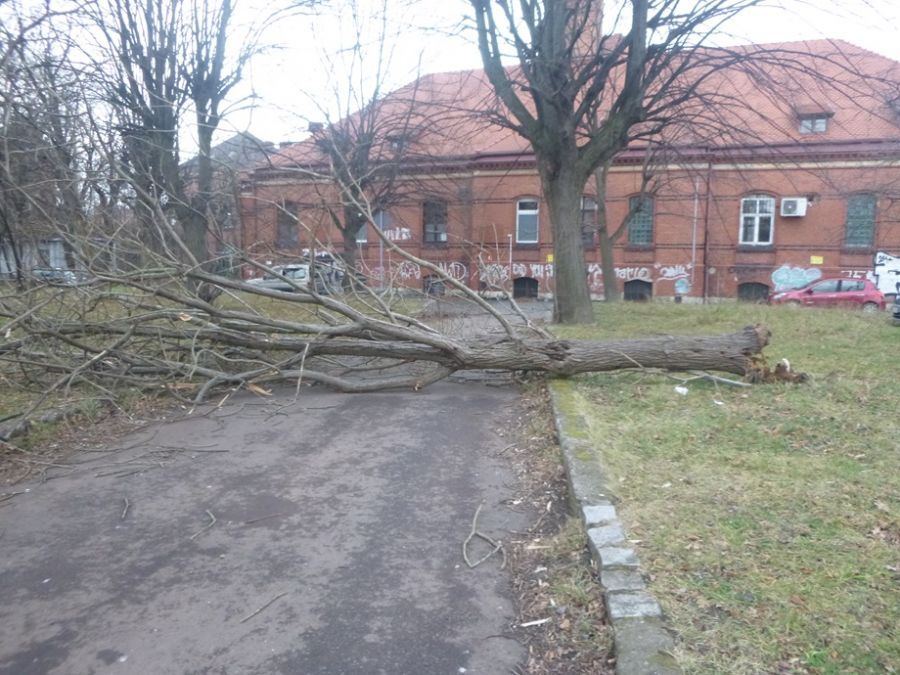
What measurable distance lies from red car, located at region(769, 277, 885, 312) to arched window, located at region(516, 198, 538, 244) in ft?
33.8

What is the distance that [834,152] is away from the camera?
82.9 ft

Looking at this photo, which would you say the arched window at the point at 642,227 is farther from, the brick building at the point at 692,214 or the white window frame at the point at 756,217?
the white window frame at the point at 756,217

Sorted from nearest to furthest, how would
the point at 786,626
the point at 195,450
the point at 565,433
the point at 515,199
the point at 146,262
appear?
the point at 786,626 → the point at 565,433 → the point at 195,450 → the point at 146,262 → the point at 515,199

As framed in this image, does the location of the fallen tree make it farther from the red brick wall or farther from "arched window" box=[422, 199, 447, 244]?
"arched window" box=[422, 199, 447, 244]

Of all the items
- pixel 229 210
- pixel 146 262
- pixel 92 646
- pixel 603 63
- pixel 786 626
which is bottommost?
pixel 92 646

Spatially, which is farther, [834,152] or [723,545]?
[834,152]

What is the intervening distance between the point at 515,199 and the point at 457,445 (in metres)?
24.7

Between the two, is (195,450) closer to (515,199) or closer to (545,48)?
(545,48)

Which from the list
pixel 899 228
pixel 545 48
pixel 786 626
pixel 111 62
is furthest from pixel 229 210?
pixel 899 228

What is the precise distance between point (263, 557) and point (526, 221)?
1058 inches

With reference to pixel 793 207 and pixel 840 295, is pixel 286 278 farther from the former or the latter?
pixel 793 207

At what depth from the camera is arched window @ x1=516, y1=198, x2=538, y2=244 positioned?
2958cm

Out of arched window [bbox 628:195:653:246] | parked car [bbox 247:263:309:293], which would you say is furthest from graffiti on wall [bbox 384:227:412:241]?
parked car [bbox 247:263:309:293]

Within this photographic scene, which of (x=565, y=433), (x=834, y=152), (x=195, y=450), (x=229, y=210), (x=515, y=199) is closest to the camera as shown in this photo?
(x=565, y=433)
